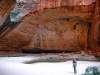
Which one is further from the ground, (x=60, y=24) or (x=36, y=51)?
(x=60, y=24)

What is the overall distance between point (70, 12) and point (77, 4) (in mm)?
565

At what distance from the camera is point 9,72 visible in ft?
32.6

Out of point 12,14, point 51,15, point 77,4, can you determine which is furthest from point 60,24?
point 12,14

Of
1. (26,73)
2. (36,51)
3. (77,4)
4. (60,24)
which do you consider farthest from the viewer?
(36,51)

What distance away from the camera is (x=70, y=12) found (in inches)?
499

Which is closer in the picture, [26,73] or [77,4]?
[26,73]

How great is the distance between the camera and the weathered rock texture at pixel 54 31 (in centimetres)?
1270

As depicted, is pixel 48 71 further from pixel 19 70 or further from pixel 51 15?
pixel 51 15

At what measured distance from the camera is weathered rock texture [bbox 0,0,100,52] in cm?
1270

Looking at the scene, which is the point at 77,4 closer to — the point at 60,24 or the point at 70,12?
the point at 70,12

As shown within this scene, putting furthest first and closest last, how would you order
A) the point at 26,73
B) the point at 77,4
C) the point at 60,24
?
the point at 60,24, the point at 77,4, the point at 26,73

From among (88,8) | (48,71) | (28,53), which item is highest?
(88,8)

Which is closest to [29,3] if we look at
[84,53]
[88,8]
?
[88,8]

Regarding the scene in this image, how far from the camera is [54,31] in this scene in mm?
13727
